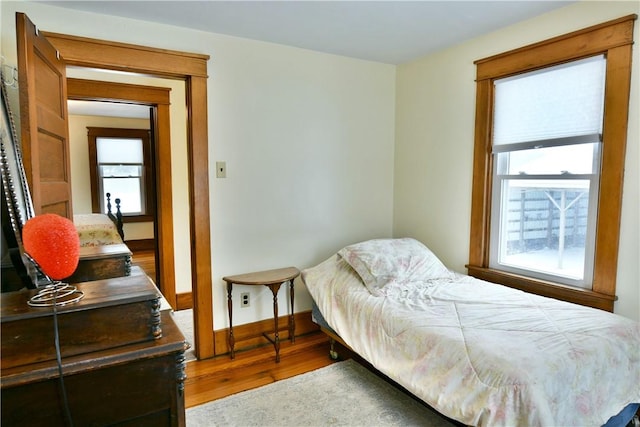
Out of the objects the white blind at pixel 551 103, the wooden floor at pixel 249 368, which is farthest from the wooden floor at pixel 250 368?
the white blind at pixel 551 103

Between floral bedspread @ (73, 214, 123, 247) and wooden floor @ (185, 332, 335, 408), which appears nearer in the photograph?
wooden floor @ (185, 332, 335, 408)

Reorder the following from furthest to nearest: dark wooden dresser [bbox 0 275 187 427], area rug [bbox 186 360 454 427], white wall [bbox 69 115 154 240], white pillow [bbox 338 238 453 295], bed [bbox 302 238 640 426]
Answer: white wall [bbox 69 115 154 240] < white pillow [bbox 338 238 453 295] < area rug [bbox 186 360 454 427] < bed [bbox 302 238 640 426] < dark wooden dresser [bbox 0 275 187 427]

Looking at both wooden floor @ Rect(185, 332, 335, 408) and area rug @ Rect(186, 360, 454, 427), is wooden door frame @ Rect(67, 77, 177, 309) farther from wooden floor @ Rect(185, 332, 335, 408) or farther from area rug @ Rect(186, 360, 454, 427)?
A: area rug @ Rect(186, 360, 454, 427)

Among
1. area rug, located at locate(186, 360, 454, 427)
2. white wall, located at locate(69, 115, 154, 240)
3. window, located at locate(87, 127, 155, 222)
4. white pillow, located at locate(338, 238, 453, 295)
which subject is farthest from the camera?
window, located at locate(87, 127, 155, 222)

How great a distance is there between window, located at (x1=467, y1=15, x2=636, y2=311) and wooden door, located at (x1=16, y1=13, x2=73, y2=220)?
275cm

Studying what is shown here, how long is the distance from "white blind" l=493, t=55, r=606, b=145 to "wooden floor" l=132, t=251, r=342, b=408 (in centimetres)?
209

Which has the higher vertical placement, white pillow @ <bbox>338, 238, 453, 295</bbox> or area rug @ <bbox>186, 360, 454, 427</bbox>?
white pillow @ <bbox>338, 238, 453, 295</bbox>

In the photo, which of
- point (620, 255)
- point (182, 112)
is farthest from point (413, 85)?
point (182, 112)

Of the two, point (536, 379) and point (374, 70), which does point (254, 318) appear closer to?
point (536, 379)

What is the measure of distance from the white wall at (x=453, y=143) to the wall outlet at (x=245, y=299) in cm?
156

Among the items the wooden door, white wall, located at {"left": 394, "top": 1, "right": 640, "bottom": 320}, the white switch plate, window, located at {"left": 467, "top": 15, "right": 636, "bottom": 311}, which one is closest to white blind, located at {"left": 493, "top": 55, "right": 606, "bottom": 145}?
window, located at {"left": 467, "top": 15, "right": 636, "bottom": 311}

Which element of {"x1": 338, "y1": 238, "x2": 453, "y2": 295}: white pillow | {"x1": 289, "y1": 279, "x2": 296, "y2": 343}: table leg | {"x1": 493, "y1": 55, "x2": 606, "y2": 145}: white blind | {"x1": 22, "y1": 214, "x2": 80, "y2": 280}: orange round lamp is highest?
{"x1": 493, "y1": 55, "x2": 606, "y2": 145}: white blind

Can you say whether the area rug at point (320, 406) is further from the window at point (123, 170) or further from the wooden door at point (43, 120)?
the window at point (123, 170)

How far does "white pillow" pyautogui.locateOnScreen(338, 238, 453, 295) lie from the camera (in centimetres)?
264
